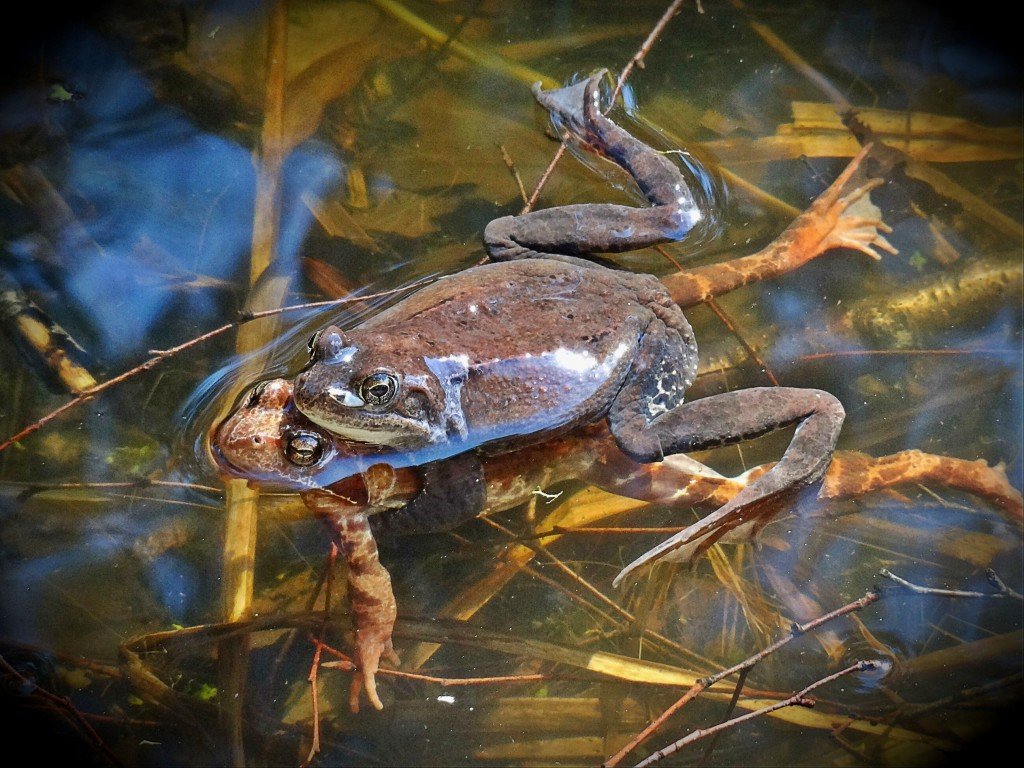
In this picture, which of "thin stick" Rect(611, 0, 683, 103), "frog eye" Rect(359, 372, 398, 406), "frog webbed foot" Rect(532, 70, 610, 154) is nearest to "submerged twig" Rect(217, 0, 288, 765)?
"frog eye" Rect(359, 372, 398, 406)

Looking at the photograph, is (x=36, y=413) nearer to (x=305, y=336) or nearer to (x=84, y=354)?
(x=84, y=354)

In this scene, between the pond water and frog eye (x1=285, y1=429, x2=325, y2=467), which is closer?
frog eye (x1=285, y1=429, x2=325, y2=467)

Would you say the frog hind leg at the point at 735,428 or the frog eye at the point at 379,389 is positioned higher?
the frog eye at the point at 379,389

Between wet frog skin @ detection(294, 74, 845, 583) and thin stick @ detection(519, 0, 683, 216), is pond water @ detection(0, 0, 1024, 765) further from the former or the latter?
wet frog skin @ detection(294, 74, 845, 583)

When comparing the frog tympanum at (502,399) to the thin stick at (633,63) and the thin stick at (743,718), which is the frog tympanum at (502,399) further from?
the thin stick at (743,718)

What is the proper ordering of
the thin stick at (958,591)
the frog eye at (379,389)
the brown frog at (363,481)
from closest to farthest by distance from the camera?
the frog eye at (379,389)
the brown frog at (363,481)
the thin stick at (958,591)

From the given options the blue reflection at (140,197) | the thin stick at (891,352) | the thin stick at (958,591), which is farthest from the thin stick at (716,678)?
the blue reflection at (140,197)

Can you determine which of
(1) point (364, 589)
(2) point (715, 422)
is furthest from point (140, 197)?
(2) point (715, 422)
